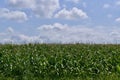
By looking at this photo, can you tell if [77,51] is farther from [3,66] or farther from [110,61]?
[3,66]

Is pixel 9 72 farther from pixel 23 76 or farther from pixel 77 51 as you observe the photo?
pixel 77 51

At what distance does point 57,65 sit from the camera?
1889 cm

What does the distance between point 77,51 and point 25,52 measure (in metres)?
2.92

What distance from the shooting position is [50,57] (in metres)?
19.8

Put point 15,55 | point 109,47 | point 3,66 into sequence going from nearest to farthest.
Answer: point 3,66 < point 15,55 < point 109,47

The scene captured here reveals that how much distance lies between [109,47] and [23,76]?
912 centimetres

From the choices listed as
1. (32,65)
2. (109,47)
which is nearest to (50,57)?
Answer: (32,65)

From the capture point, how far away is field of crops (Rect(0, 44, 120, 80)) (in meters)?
18.2

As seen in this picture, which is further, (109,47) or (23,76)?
(109,47)

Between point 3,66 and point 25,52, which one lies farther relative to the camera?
point 25,52

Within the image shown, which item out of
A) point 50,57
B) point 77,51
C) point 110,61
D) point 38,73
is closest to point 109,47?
point 77,51

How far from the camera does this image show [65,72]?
18.5 meters

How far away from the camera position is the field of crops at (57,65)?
18156mm

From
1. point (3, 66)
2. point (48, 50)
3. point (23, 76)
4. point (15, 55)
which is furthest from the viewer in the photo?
point (48, 50)
